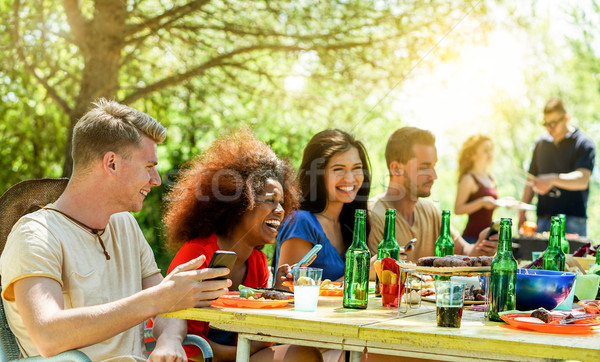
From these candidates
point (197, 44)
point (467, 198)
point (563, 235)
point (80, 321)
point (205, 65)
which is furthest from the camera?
point (197, 44)

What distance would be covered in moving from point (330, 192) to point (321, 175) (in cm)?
11

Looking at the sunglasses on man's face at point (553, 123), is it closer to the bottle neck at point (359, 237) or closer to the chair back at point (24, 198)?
the bottle neck at point (359, 237)

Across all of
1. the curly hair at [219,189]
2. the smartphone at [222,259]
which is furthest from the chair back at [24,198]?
the smartphone at [222,259]

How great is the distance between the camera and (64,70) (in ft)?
23.1

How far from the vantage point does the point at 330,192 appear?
3473 millimetres

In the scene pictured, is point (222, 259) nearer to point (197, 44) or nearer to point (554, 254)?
point (554, 254)

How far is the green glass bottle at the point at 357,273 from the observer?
206cm

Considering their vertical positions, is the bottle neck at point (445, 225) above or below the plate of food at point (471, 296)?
above

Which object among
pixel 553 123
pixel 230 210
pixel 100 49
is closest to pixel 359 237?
pixel 230 210

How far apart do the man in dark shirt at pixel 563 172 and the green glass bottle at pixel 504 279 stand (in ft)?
14.1

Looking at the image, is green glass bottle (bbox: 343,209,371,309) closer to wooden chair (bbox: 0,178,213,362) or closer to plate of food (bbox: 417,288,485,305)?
plate of food (bbox: 417,288,485,305)

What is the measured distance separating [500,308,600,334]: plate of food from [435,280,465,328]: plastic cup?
0.49 feet

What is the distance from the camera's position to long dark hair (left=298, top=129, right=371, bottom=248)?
136 inches

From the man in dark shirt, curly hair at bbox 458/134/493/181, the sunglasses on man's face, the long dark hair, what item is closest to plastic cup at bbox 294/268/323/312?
the long dark hair
